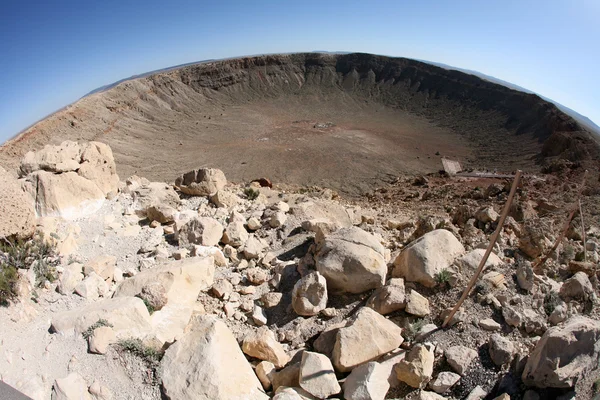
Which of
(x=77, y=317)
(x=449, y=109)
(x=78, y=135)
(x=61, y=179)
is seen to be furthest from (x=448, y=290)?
(x=449, y=109)

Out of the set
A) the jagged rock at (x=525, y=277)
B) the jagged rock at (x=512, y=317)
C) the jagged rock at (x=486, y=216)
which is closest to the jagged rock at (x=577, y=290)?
the jagged rock at (x=525, y=277)

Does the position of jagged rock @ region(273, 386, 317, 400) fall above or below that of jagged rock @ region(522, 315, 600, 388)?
below

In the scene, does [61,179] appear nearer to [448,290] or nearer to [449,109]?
[448,290]

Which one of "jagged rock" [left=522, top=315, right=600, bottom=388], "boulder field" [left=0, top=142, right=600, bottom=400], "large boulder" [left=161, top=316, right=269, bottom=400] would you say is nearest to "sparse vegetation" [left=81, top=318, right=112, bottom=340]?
"boulder field" [left=0, top=142, right=600, bottom=400]

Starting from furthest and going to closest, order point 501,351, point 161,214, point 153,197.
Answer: point 153,197
point 161,214
point 501,351

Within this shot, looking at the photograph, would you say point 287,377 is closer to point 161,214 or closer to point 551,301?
point 551,301

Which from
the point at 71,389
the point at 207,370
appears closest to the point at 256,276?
the point at 207,370

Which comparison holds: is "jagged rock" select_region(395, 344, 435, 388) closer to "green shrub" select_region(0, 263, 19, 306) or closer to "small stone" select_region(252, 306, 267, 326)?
"small stone" select_region(252, 306, 267, 326)
